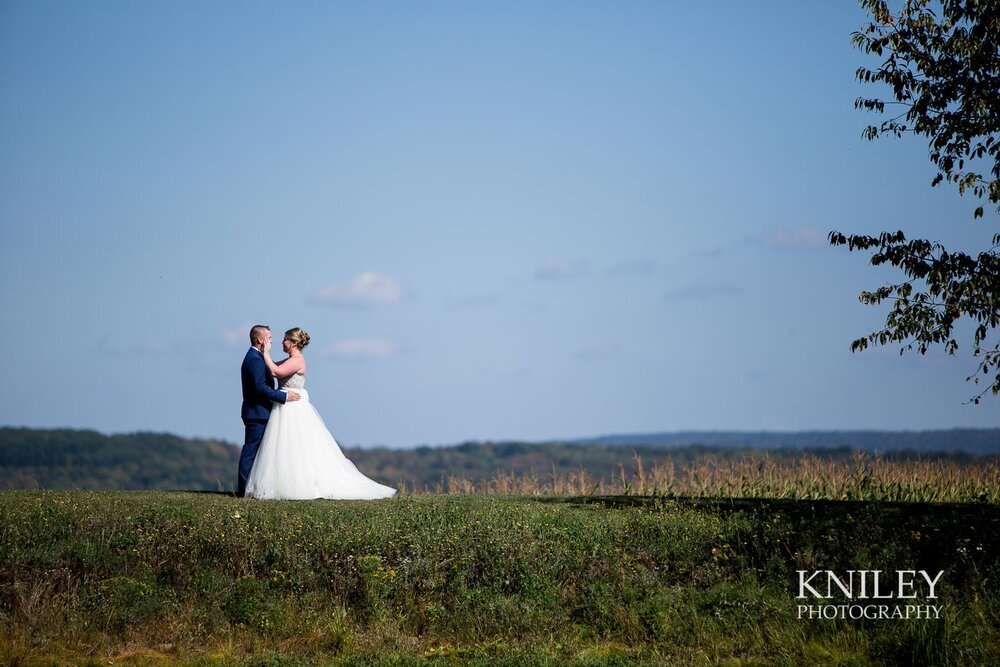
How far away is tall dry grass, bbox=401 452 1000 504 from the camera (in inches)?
882

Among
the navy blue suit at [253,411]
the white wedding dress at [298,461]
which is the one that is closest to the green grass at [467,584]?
the white wedding dress at [298,461]

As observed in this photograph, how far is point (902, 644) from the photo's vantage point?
1377 centimetres

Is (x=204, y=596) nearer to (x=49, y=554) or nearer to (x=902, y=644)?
(x=49, y=554)

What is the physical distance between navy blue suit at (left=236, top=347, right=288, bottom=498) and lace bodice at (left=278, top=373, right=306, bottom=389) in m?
0.18

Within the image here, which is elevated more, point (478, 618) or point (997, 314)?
point (997, 314)

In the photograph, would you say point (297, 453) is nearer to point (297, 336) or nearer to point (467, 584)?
point (297, 336)

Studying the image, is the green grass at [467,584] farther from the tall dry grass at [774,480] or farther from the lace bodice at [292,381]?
the tall dry grass at [774,480]

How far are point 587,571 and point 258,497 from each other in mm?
6600

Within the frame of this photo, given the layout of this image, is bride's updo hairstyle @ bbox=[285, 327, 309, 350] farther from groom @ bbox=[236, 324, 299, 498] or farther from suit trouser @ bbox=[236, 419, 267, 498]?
suit trouser @ bbox=[236, 419, 267, 498]

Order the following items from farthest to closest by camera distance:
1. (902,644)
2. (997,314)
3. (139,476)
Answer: (139,476) → (997,314) → (902,644)

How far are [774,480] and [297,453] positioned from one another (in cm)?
1038

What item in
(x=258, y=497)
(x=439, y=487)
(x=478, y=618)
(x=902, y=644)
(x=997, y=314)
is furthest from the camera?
(x=439, y=487)

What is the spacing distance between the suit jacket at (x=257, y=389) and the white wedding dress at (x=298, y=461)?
0.23 metres

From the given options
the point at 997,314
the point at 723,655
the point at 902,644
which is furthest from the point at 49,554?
the point at 997,314
